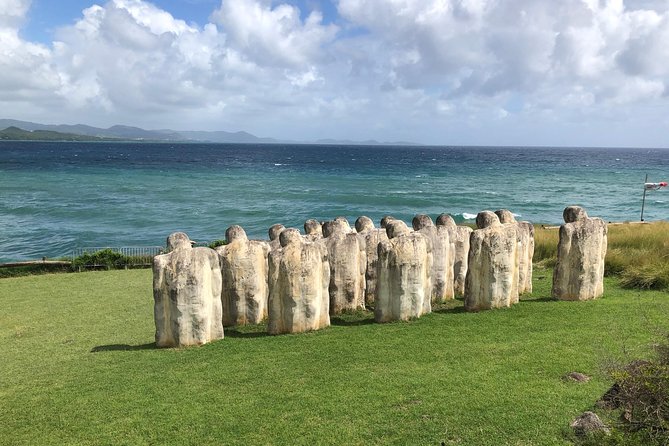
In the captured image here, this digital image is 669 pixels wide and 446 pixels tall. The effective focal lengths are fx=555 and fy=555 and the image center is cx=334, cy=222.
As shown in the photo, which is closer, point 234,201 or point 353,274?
point 353,274

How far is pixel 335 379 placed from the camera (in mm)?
8586

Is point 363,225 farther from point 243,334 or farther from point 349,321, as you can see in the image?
point 243,334

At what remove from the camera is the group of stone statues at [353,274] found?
34.7 feet

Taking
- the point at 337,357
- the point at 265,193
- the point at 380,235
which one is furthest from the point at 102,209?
the point at 337,357

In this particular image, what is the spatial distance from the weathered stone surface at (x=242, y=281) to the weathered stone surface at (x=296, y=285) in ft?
3.14

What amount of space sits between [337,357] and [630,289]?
8.67 metres

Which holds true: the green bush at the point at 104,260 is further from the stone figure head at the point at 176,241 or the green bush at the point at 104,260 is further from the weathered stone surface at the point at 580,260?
the weathered stone surface at the point at 580,260

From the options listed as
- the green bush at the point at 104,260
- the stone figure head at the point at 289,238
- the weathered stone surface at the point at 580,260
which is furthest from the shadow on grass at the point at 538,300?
the green bush at the point at 104,260

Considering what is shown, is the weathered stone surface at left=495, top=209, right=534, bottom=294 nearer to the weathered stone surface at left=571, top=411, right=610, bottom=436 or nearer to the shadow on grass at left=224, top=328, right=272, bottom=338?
the shadow on grass at left=224, top=328, right=272, bottom=338

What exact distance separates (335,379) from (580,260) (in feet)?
23.7

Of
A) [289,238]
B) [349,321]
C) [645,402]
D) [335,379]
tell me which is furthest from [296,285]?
[645,402]

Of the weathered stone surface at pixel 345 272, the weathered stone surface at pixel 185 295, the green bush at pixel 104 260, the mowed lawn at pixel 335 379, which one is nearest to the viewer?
the mowed lawn at pixel 335 379

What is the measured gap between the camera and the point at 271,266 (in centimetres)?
1108

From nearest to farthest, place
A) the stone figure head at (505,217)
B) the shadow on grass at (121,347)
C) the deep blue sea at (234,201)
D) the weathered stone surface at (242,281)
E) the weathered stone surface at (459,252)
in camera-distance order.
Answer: the shadow on grass at (121,347) < the weathered stone surface at (242,281) < the weathered stone surface at (459,252) < the stone figure head at (505,217) < the deep blue sea at (234,201)
